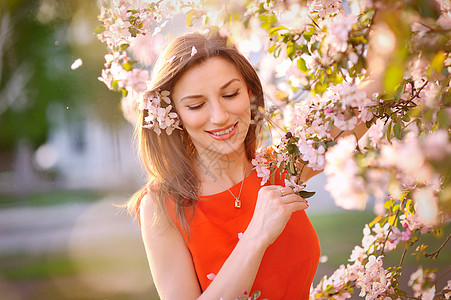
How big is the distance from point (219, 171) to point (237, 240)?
0.88 ft

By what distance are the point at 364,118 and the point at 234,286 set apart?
23.4 inches

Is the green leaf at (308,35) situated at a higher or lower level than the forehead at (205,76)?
lower

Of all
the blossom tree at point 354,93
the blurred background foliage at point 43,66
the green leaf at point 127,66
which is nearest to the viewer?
the blossom tree at point 354,93

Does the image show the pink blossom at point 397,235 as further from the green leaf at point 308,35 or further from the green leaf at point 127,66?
the green leaf at point 127,66

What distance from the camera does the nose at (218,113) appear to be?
4.74 ft

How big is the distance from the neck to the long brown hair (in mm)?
36

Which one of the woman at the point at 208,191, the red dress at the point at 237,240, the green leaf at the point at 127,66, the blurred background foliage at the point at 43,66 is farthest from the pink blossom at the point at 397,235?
the blurred background foliage at the point at 43,66

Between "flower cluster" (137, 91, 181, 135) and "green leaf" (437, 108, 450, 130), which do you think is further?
"flower cluster" (137, 91, 181, 135)

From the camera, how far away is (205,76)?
4.87 feet

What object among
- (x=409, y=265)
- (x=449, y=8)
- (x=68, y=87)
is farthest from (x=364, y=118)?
(x=68, y=87)

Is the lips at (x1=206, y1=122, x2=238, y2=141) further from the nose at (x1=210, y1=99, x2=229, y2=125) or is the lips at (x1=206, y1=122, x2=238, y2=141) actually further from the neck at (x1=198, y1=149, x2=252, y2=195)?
the neck at (x1=198, y1=149, x2=252, y2=195)

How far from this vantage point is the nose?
1.45m

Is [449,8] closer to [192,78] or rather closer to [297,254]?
[192,78]

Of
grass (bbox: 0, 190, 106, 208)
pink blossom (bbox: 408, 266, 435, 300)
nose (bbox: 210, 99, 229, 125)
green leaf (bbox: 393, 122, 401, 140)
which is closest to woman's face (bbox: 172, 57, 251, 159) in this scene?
nose (bbox: 210, 99, 229, 125)
